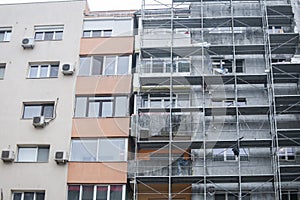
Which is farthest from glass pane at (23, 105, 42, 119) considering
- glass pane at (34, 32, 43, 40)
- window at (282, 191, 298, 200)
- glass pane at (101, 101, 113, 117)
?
window at (282, 191, 298, 200)

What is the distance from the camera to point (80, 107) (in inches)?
697

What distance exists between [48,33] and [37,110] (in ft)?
11.0

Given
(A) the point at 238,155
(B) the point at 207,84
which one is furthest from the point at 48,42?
(A) the point at 238,155

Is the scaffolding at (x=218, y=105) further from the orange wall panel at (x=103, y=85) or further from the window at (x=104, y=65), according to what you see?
the window at (x=104, y=65)

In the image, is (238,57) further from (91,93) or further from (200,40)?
(91,93)

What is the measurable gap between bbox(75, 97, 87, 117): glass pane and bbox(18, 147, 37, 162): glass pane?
1.97 metres

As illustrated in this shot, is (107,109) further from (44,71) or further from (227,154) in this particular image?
(227,154)

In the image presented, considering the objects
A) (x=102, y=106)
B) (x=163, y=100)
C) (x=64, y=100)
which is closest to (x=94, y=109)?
(x=102, y=106)

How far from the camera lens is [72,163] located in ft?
54.6

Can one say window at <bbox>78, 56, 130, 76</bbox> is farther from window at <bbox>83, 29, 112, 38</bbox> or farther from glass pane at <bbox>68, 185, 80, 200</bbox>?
glass pane at <bbox>68, 185, 80, 200</bbox>

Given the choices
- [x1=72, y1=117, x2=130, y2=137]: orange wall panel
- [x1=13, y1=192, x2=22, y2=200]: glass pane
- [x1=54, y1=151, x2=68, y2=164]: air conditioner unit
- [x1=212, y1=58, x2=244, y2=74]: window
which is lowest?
[x1=13, y1=192, x2=22, y2=200]: glass pane

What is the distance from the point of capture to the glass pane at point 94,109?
17.6 m

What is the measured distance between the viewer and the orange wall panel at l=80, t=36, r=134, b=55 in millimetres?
18500

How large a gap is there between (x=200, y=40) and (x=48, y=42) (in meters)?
5.83
